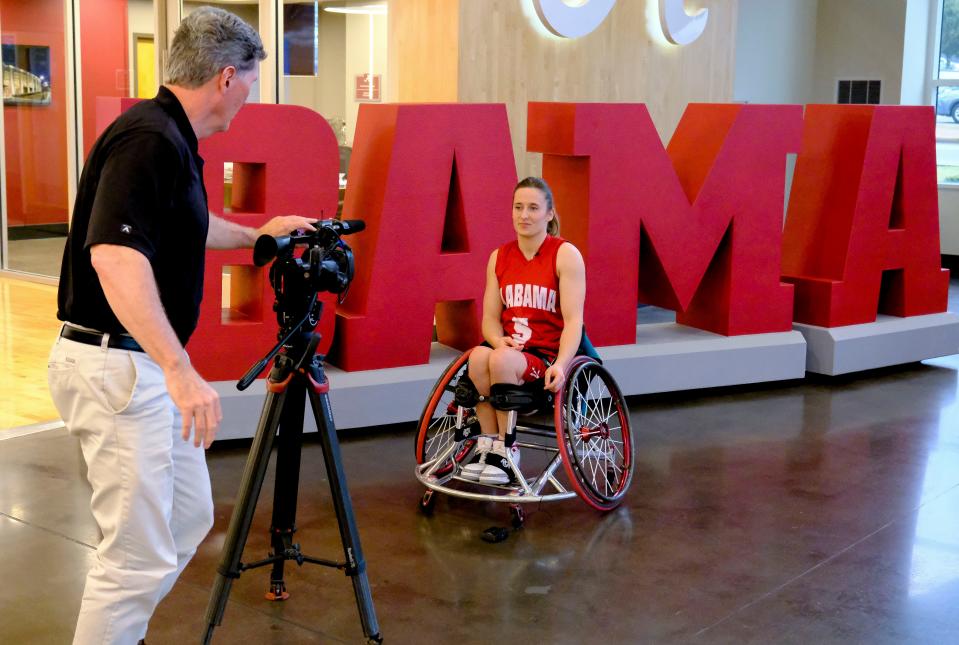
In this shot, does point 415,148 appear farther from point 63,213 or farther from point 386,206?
point 63,213

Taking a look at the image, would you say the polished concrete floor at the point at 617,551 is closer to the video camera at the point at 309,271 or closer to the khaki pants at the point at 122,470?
the khaki pants at the point at 122,470

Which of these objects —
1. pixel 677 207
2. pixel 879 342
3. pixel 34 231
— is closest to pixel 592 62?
pixel 677 207

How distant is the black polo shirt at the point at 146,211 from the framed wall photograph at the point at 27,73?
732 centimetres

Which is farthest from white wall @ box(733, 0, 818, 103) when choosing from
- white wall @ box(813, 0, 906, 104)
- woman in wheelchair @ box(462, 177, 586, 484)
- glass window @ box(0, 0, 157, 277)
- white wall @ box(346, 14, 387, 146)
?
woman in wheelchair @ box(462, 177, 586, 484)

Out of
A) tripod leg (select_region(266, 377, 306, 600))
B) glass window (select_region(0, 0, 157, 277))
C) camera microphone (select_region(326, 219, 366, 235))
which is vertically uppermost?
Answer: glass window (select_region(0, 0, 157, 277))

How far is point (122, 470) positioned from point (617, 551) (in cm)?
200

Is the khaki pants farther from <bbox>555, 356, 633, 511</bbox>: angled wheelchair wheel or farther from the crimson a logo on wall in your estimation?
the crimson a logo on wall

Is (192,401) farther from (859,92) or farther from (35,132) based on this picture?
(859,92)

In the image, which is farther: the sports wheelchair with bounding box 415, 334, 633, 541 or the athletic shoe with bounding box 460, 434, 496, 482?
the athletic shoe with bounding box 460, 434, 496, 482

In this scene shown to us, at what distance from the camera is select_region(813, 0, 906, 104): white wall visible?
1122 cm

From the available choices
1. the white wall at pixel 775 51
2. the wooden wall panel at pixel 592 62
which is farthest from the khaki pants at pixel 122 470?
the white wall at pixel 775 51

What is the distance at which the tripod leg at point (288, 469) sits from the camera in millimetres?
3070

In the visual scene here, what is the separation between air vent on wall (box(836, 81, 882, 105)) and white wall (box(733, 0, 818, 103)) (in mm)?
319

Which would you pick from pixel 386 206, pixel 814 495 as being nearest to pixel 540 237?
pixel 386 206
